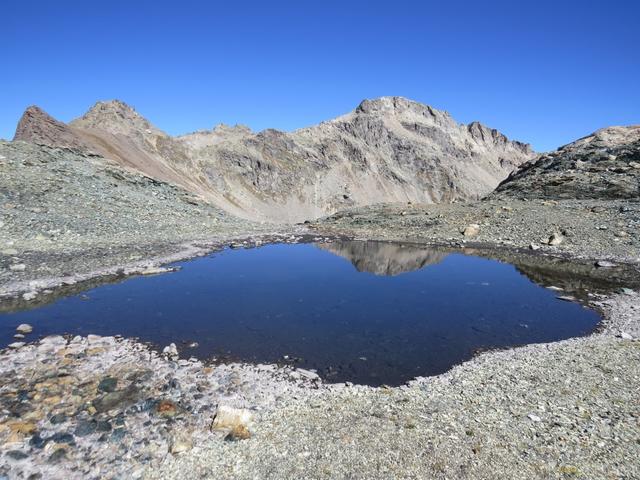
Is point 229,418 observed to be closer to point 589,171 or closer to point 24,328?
point 24,328

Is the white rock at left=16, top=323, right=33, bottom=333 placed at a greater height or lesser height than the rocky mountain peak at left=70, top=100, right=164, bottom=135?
lesser

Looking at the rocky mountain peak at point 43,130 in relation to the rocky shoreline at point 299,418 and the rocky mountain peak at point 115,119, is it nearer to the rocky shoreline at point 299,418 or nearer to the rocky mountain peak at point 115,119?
the rocky mountain peak at point 115,119

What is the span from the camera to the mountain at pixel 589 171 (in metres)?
44.9

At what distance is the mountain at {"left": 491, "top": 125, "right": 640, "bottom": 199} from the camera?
44.9m

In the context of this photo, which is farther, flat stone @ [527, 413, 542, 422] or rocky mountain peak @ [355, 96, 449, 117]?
rocky mountain peak @ [355, 96, 449, 117]

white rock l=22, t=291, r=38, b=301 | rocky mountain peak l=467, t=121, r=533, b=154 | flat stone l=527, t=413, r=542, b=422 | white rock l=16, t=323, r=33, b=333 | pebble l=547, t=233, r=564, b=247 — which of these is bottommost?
flat stone l=527, t=413, r=542, b=422

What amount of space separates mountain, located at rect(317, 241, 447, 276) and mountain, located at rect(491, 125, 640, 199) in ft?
77.4

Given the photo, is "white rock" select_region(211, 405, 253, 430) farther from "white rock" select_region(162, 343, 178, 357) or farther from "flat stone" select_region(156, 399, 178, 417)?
"white rock" select_region(162, 343, 178, 357)

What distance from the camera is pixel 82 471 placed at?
7320 mm

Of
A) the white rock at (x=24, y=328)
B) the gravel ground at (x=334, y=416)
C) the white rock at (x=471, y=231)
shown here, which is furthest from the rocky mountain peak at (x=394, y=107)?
the white rock at (x=24, y=328)

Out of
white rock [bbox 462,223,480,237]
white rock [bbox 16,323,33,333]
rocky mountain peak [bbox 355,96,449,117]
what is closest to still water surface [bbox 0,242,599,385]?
white rock [bbox 16,323,33,333]

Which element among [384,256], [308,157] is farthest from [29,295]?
[308,157]

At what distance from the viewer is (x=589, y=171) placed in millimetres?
49188

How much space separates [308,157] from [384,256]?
9004 centimetres
